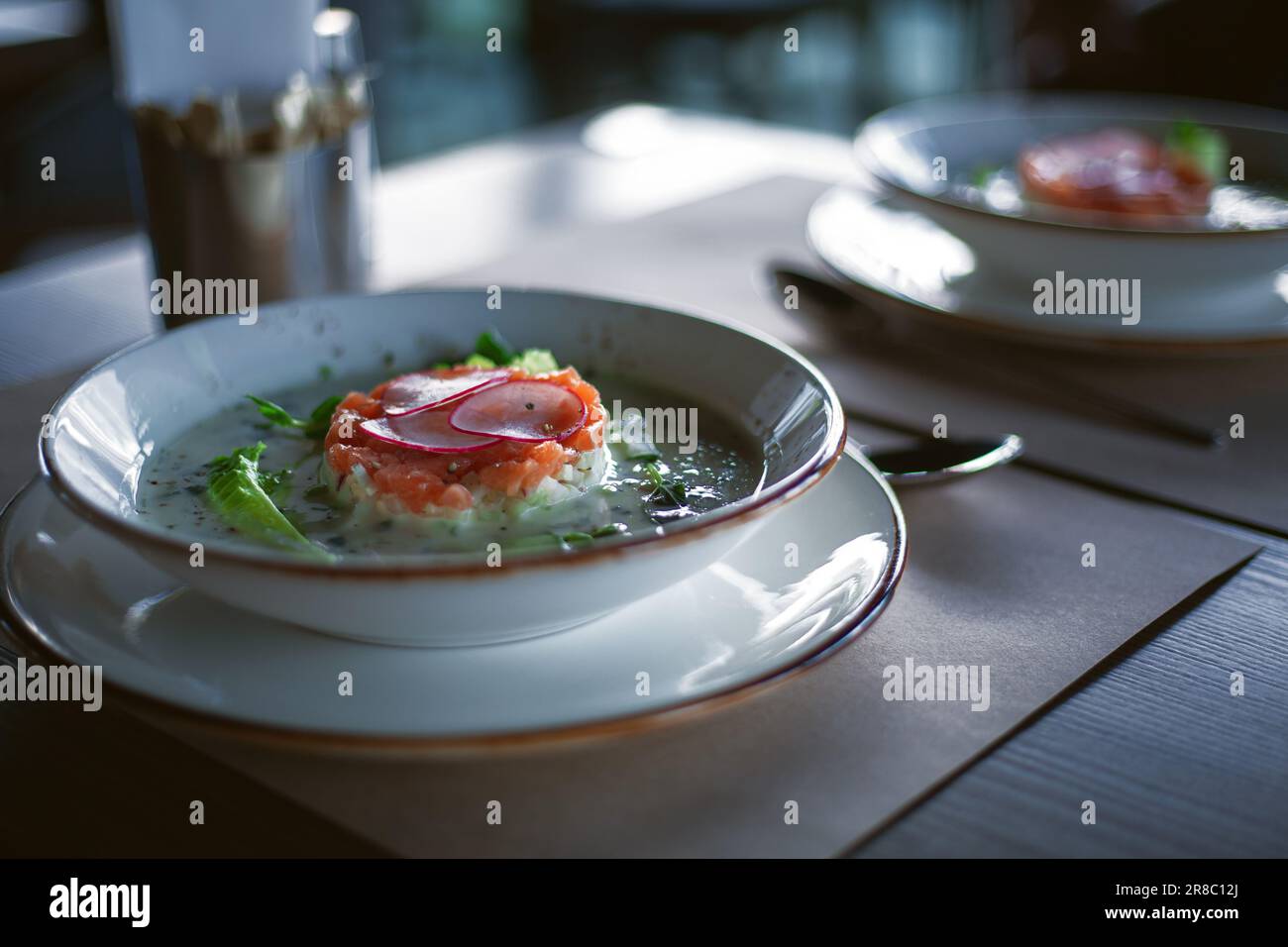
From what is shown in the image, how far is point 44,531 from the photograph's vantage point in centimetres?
102

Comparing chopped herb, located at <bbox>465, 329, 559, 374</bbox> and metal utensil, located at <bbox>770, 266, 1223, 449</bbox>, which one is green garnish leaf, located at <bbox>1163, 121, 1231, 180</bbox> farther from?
chopped herb, located at <bbox>465, 329, 559, 374</bbox>

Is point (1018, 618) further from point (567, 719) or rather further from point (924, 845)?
point (567, 719)

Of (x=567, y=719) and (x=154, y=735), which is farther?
(x=154, y=735)

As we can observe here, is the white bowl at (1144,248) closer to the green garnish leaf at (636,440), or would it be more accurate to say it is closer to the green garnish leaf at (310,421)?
the green garnish leaf at (636,440)

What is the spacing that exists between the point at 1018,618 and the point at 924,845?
322mm

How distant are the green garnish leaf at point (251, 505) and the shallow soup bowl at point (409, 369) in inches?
1.0

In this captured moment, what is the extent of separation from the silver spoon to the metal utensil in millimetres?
218

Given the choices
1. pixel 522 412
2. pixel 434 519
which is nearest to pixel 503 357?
pixel 522 412

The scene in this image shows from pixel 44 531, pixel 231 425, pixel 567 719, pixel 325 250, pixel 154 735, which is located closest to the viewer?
pixel 567 719

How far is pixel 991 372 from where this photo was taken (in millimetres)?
1587

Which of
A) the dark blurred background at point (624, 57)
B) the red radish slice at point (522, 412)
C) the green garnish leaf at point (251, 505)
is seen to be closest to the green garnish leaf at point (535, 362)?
the red radish slice at point (522, 412)

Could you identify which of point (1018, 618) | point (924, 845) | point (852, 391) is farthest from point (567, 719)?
point (852, 391)

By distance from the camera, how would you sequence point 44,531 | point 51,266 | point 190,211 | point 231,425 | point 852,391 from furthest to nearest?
point 51,266 → point 190,211 → point 852,391 → point 231,425 → point 44,531
